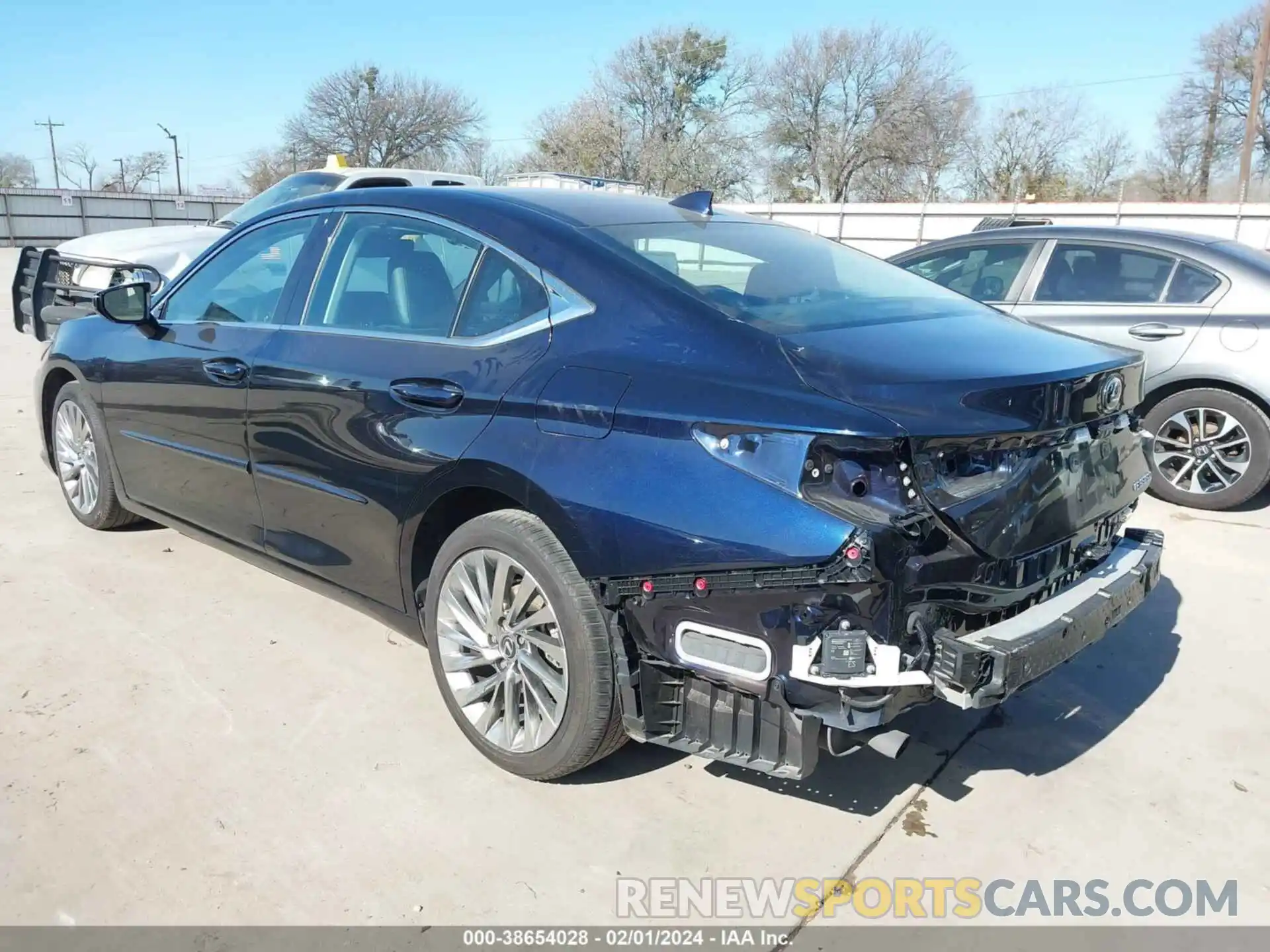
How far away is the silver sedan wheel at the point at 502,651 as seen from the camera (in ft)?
8.82

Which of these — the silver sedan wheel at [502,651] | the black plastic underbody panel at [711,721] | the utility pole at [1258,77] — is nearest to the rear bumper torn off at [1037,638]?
the black plastic underbody panel at [711,721]

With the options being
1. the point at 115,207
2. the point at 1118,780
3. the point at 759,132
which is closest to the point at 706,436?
the point at 1118,780

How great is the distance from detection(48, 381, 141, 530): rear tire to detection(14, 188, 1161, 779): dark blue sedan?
44.8 inches

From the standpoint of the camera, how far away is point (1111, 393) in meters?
2.73

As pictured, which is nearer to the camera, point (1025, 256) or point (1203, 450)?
point (1203, 450)

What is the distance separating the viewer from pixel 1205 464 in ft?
18.4

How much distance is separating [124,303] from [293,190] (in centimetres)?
587

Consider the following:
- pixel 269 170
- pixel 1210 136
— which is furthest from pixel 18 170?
pixel 1210 136

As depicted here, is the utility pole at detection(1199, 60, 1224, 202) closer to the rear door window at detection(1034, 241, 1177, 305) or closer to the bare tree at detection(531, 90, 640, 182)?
the bare tree at detection(531, 90, 640, 182)

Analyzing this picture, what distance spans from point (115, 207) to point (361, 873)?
35434mm

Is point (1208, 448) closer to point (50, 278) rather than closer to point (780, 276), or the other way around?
point (780, 276)

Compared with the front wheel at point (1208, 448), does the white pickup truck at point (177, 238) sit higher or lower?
higher

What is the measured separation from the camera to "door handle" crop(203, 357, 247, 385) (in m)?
3.53

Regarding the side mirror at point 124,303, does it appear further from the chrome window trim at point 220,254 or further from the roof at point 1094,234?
the roof at point 1094,234
